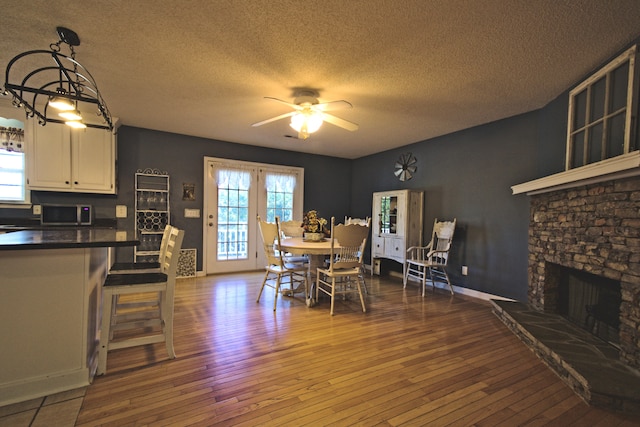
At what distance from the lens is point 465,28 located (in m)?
1.96

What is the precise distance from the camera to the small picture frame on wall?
4.79 meters

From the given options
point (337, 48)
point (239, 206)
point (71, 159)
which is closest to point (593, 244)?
point (337, 48)

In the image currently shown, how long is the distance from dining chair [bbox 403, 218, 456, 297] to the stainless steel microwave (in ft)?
14.4

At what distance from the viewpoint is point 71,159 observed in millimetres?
3750

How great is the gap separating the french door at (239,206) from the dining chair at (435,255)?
2.45 meters

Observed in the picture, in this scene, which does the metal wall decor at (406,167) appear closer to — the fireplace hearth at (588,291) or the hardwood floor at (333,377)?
the fireplace hearth at (588,291)

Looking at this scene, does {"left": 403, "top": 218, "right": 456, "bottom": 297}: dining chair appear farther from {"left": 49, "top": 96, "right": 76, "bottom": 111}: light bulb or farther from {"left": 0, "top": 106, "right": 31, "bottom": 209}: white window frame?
{"left": 0, "top": 106, "right": 31, "bottom": 209}: white window frame

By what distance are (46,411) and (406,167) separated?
500cm

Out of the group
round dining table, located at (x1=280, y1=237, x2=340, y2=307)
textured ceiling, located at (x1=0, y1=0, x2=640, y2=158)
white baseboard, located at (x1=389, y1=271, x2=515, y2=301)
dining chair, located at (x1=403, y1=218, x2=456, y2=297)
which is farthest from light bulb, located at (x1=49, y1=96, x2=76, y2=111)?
white baseboard, located at (x1=389, y1=271, x2=515, y2=301)

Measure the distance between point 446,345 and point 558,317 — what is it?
1.29 m

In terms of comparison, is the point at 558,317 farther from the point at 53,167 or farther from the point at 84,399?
the point at 53,167

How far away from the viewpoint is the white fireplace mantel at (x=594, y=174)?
1857 mm

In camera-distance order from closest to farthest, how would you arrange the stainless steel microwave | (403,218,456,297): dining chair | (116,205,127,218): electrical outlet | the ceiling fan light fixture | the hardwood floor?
the hardwood floor
the ceiling fan light fixture
the stainless steel microwave
(403,218,456,297): dining chair
(116,205,127,218): electrical outlet

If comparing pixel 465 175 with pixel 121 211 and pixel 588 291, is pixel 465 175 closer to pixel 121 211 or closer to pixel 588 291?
pixel 588 291
